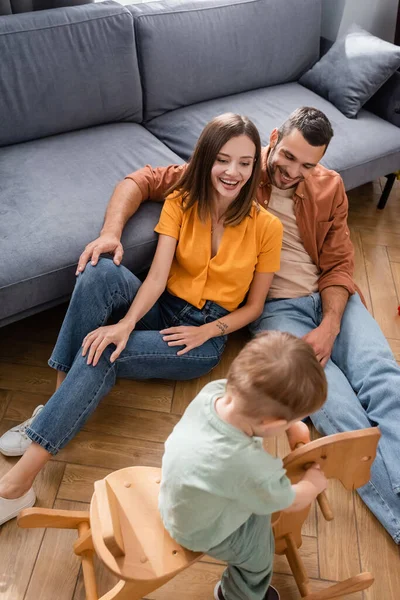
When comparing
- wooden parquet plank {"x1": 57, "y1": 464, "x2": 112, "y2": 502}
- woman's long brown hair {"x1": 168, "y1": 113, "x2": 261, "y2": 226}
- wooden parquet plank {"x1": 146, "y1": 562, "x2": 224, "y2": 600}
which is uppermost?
woman's long brown hair {"x1": 168, "y1": 113, "x2": 261, "y2": 226}

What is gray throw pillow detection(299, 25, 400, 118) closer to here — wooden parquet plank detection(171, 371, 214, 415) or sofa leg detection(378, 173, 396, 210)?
sofa leg detection(378, 173, 396, 210)

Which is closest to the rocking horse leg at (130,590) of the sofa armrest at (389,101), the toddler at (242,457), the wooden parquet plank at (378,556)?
the toddler at (242,457)

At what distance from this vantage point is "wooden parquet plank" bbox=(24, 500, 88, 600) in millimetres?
1325

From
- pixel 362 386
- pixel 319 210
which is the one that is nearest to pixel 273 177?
pixel 319 210

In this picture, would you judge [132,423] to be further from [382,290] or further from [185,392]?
[382,290]

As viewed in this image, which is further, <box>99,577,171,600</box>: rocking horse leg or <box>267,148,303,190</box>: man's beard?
<box>267,148,303,190</box>: man's beard

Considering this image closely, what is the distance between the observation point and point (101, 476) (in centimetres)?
155

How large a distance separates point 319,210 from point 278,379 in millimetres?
973

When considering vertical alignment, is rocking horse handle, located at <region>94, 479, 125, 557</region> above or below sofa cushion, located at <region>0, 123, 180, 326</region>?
below

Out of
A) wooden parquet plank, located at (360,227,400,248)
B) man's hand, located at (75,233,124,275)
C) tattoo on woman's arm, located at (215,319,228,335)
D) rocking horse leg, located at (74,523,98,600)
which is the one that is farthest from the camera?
wooden parquet plank, located at (360,227,400,248)

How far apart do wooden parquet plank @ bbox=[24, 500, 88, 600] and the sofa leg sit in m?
2.04

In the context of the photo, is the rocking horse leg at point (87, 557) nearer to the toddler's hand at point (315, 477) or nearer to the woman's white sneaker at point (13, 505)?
the woman's white sneaker at point (13, 505)

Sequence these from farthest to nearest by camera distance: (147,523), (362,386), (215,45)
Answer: (215,45) < (362,386) < (147,523)

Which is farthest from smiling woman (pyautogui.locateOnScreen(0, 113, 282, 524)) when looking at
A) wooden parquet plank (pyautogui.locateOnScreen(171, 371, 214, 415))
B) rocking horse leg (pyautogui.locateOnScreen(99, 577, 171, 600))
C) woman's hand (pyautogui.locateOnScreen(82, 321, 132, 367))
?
rocking horse leg (pyautogui.locateOnScreen(99, 577, 171, 600))
